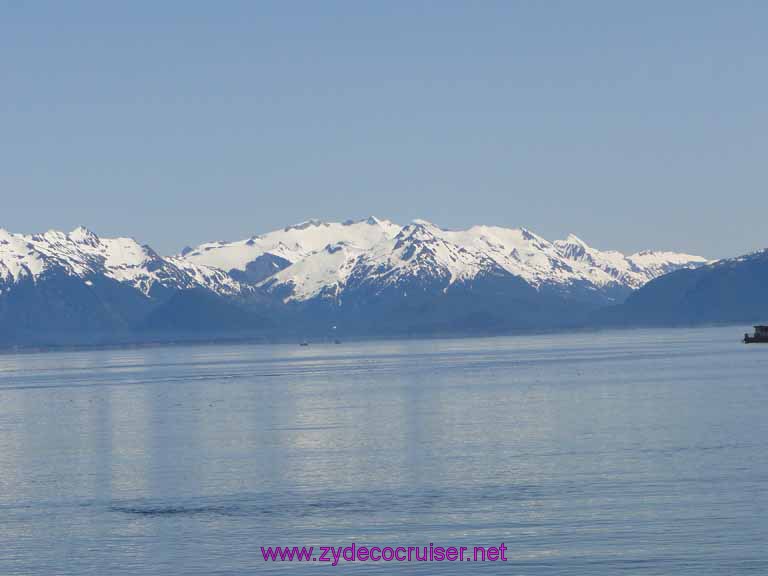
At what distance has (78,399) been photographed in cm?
15675

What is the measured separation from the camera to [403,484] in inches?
2618

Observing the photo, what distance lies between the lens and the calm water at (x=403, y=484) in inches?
1954

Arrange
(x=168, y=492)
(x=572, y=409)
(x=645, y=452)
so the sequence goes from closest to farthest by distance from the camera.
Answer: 1. (x=168, y=492)
2. (x=645, y=452)
3. (x=572, y=409)

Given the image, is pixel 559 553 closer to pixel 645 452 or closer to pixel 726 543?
pixel 726 543

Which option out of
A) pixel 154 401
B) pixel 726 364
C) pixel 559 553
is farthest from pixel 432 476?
pixel 726 364

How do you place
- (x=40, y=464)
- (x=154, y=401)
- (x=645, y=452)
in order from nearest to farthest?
1. (x=645, y=452)
2. (x=40, y=464)
3. (x=154, y=401)

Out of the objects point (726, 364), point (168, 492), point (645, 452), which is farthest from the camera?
point (726, 364)

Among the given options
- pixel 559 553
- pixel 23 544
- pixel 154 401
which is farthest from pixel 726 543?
pixel 154 401

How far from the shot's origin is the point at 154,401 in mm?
147625

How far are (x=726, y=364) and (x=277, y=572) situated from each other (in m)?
152

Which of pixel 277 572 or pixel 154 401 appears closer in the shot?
pixel 277 572

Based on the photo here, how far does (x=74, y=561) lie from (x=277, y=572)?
850cm

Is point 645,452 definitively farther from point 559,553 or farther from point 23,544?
point 23,544

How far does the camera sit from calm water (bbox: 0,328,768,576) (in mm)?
49625
